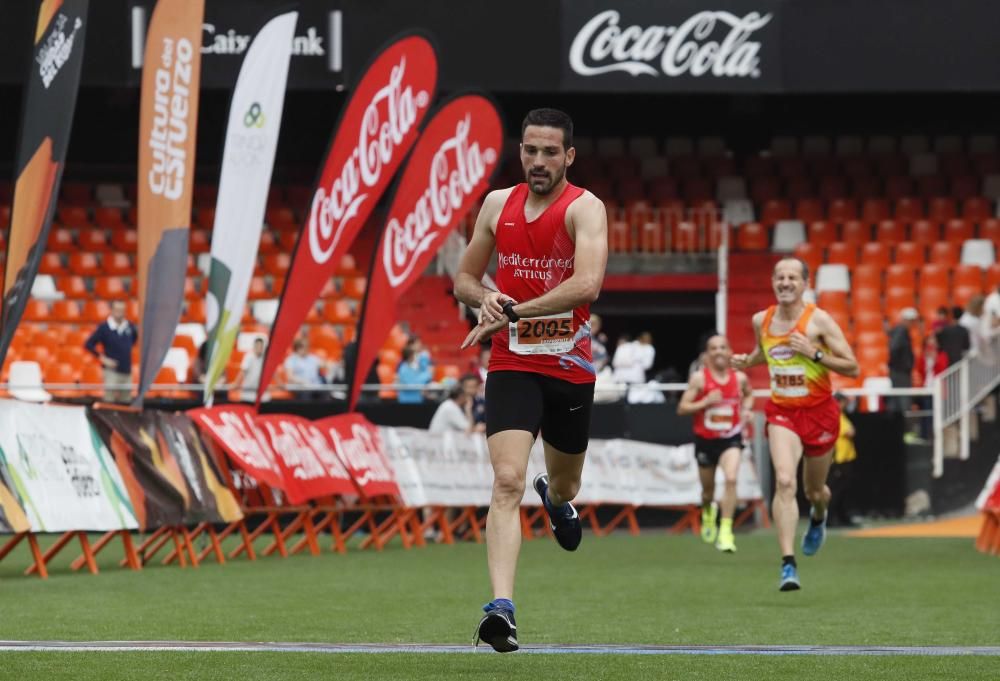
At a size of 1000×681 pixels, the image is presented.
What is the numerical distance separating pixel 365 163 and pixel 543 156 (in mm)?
10429

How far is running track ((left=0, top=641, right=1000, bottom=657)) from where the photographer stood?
858 cm

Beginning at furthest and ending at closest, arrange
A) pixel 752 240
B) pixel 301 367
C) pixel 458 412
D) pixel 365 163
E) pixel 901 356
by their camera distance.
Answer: pixel 752 240
pixel 901 356
pixel 301 367
pixel 458 412
pixel 365 163

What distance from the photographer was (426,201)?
64.3ft

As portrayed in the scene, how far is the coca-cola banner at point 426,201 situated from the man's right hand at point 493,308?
1099 centimetres

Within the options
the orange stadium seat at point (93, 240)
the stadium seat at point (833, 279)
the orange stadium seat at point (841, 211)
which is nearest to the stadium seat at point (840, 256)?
the stadium seat at point (833, 279)

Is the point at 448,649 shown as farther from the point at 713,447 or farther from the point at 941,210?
the point at 941,210

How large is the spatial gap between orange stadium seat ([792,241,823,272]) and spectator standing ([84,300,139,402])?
42.1 ft

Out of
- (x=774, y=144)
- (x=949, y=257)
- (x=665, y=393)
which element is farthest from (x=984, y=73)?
(x=665, y=393)

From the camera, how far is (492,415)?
809 cm

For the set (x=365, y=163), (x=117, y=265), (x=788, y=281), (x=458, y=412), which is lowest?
(x=458, y=412)

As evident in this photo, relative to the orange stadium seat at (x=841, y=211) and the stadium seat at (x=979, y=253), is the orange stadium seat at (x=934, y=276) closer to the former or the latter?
the stadium seat at (x=979, y=253)

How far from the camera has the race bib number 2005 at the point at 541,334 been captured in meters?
8.12

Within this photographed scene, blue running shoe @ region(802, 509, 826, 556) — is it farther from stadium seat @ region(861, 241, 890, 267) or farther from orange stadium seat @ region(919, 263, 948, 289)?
stadium seat @ region(861, 241, 890, 267)

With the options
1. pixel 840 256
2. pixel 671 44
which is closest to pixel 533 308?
pixel 671 44
